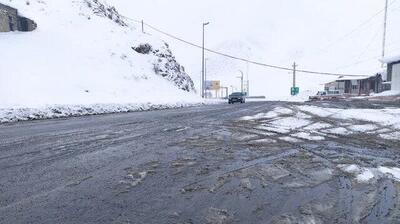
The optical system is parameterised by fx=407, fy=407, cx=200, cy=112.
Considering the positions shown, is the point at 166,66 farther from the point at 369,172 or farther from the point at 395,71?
the point at 369,172

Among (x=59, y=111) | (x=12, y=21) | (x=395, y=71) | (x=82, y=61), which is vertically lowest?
(x=59, y=111)

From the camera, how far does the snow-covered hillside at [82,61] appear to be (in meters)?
33.2

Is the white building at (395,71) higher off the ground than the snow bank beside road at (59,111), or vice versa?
the white building at (395,71)

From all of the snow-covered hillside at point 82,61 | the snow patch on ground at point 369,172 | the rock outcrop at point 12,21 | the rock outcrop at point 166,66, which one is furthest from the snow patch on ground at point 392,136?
the rock outcrop at point 166,66

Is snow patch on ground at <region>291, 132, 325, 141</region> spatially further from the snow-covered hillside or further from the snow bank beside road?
the snow-covered hillside

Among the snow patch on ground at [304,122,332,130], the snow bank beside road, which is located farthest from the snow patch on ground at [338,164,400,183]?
the snow bank beside road

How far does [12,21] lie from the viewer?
43750mm

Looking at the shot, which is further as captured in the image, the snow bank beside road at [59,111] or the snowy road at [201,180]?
the snow bank beside road at [59,111]

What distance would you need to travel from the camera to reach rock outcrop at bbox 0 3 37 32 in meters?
41.8

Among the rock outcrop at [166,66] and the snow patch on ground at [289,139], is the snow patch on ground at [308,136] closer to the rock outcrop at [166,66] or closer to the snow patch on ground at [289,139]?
the snow patch on ground at [289,139]

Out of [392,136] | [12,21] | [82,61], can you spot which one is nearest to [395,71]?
[82,61]

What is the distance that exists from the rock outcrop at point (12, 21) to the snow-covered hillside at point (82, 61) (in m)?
0.75

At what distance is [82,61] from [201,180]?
40.3 metres

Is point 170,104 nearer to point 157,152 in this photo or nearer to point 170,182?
point 157,152
